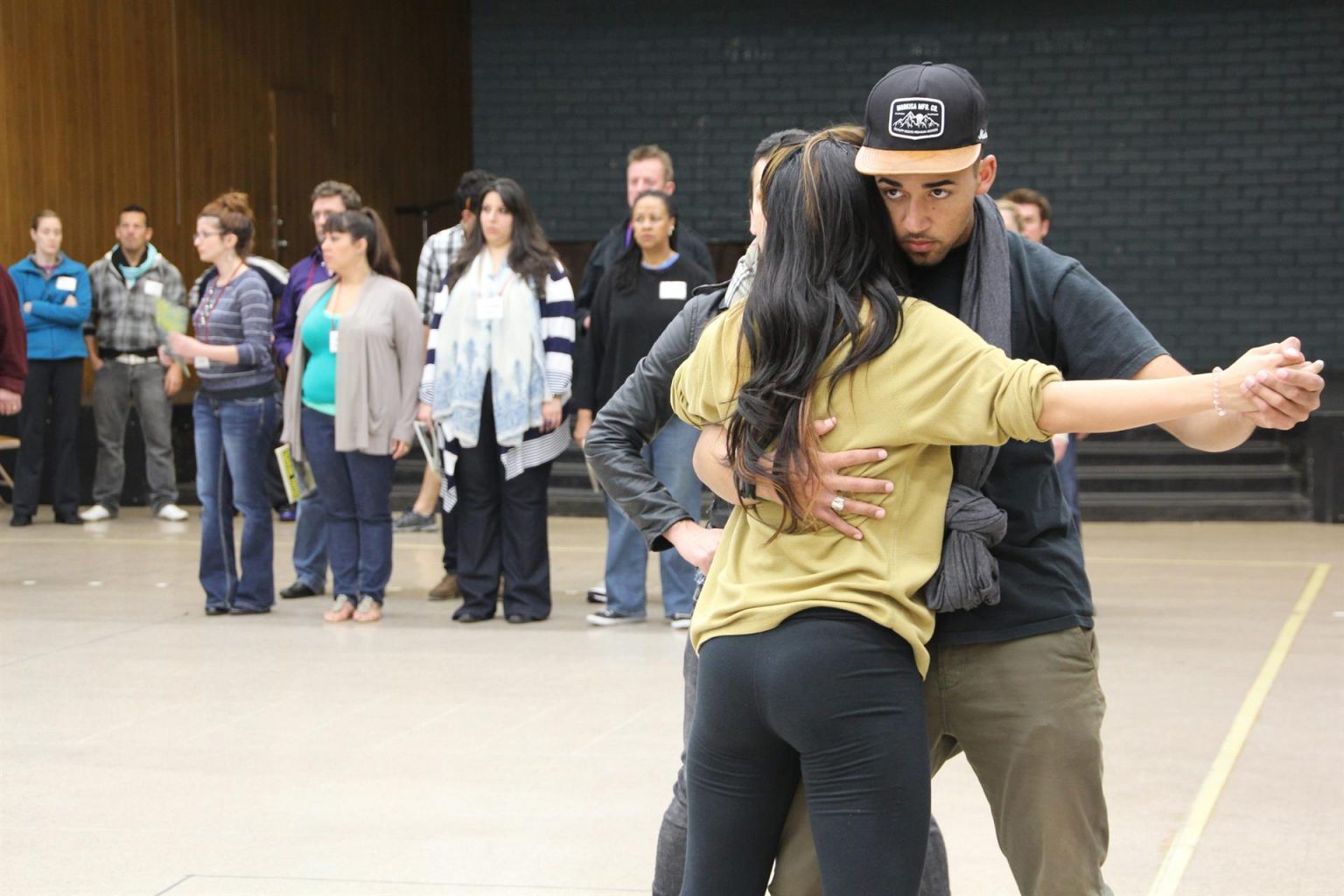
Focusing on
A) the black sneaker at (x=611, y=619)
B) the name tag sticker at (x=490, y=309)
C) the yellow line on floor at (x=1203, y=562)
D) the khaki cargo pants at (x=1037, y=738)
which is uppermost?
the name tag sticker at (x=490, y=309)

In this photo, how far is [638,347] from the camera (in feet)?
21.0

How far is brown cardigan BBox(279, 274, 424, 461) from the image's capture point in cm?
636

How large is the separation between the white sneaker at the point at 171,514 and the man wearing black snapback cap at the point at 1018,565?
8462 millimetres

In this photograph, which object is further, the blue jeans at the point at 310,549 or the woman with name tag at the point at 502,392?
the blue jeans at the point at 310,549

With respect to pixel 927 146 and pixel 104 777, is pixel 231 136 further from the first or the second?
pixel 927 146

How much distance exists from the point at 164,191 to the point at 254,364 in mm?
6205

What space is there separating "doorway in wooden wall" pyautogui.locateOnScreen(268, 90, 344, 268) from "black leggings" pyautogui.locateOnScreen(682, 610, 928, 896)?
40.4 feet

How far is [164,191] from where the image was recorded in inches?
483

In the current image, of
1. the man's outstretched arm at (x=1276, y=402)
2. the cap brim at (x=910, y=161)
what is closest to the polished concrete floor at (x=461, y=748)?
the man's outstretched arm at (x=1276, y=402)

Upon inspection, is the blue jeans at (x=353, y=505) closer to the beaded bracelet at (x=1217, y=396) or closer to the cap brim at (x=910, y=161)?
the cap brim at (x=910, y=161)

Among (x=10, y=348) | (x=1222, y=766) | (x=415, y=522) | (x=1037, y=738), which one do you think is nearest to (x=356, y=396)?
(x=10, y=348)

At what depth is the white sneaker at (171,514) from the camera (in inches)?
393

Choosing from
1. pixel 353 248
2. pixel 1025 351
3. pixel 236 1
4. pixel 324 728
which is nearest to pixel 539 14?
pixel 236 1

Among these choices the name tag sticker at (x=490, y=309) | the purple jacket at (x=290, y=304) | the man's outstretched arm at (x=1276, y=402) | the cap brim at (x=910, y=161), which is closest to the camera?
the man's outstretched arm at (x=1276, y=402)
